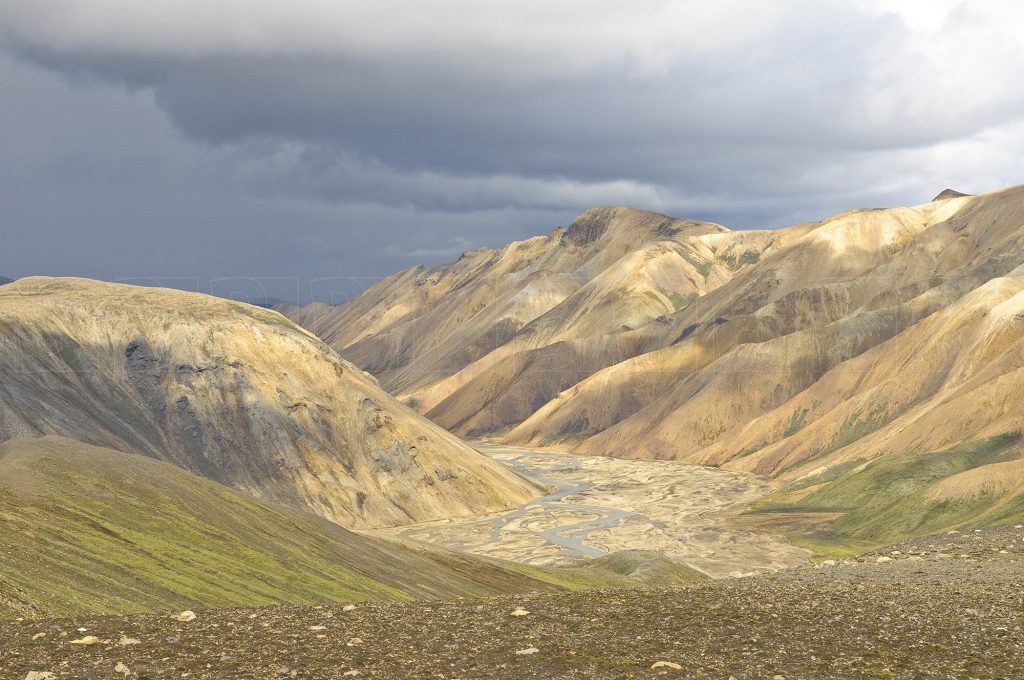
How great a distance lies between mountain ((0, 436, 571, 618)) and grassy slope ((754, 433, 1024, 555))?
65.7 m

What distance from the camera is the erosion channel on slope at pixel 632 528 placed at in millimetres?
118812

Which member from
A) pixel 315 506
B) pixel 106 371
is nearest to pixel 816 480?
pixel 315 506

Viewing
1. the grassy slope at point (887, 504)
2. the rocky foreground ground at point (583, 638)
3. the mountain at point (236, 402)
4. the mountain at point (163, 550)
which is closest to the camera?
the rocky foreground ground at point (583, 638)

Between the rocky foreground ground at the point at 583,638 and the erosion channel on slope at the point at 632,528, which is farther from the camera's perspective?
the erosion channel on slope at the point at 632,528

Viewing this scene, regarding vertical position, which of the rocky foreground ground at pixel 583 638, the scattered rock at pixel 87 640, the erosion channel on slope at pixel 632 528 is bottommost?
the erosion channel on slope at pixel 632 528

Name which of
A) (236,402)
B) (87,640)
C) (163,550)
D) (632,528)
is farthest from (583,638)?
(236,402)

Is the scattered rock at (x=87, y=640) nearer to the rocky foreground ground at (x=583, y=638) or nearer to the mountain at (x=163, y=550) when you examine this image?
the rocky foreground ground at (x=583, y=638)

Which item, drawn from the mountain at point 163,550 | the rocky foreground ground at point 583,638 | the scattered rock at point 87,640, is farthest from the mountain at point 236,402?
the scattered rock at point 87,640

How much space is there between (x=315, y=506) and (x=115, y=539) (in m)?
88.2

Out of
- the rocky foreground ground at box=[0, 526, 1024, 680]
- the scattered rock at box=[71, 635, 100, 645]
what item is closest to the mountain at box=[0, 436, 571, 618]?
the scattered rock at box=[71, 635, 100, 645]

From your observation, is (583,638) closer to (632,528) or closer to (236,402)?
(632,528)

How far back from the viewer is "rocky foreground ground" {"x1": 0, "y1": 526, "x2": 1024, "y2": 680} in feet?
75.6

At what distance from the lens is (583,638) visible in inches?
1038

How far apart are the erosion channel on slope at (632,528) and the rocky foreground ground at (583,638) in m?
71.8
